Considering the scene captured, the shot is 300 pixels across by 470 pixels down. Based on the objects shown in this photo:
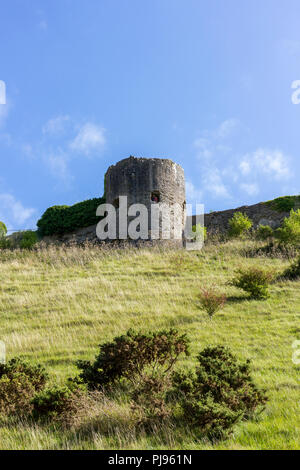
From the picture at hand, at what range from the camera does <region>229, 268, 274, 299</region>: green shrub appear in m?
9.90

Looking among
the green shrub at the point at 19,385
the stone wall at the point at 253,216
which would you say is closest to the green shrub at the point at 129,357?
the green shrub at the point at 19,385

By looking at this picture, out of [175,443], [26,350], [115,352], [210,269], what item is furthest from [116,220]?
[175,443]

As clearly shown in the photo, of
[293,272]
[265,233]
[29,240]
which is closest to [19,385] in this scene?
[293,272]

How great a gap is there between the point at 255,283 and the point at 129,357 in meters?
6.43

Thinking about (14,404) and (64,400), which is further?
(14,404)

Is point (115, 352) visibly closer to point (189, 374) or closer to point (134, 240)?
point (189, 374)

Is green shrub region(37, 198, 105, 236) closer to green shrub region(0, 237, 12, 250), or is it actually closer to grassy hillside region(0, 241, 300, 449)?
green shrub region(0, 237, 12, 250)

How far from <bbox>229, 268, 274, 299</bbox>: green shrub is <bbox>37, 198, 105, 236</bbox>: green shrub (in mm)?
18552

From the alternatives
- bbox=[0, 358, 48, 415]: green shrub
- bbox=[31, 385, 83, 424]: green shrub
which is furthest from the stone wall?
bbox=[31, 385, 83, 424]: green shrub

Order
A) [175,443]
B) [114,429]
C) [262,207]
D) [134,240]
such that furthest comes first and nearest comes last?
1. [262,207]
2. [134,240]
3. [114,429]
4. [175,443]

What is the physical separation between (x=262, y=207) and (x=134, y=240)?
12.1m

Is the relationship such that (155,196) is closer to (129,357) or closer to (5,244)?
(5,244)

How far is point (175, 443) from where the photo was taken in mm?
3252
